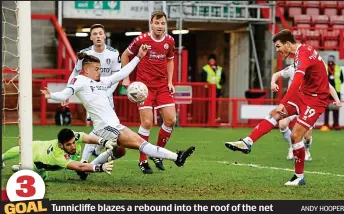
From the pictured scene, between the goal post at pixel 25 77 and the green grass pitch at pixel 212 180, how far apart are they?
25.4 inches

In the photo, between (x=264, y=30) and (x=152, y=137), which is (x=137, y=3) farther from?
(x=152, y=137)

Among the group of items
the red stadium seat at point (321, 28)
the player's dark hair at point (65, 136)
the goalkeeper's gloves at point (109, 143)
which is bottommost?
the goalkeeper's gloves at point (109, 143)

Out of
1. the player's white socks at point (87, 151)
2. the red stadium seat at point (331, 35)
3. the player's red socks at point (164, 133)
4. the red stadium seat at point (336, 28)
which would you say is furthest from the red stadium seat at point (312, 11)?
the player's white socks at point (87, 151)

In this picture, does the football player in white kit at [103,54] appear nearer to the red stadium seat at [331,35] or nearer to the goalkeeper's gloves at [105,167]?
the goalkeeper's gloves at [105,167]

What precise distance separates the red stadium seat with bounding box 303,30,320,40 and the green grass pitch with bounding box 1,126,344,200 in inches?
411

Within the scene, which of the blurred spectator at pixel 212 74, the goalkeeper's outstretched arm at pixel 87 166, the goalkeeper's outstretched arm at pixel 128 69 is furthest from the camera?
the blurred spectator at pixel 212 74

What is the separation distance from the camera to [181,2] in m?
24.5

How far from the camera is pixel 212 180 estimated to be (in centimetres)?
1060

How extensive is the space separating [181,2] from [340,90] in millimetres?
5259

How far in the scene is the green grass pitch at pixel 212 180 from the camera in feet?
30.0

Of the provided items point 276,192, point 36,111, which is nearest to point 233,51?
point 36,111

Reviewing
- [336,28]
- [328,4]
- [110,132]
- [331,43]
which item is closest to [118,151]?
[110,132]

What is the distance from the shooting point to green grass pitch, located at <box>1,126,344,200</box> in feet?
30.0

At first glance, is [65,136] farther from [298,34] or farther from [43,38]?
[298,34]
